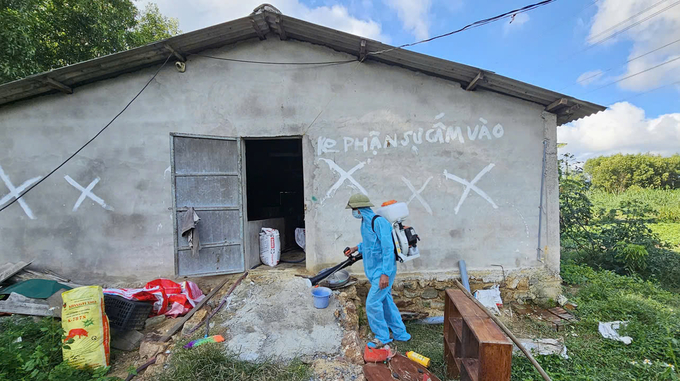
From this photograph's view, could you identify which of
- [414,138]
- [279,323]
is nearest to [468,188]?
[414,138]

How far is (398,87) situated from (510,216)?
8.86ft

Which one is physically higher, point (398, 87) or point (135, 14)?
point (135, 14)

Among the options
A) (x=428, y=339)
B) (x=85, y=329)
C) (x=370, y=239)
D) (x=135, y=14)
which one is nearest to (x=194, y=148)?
(x=85, y=329)

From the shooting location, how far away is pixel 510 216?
4387 mm

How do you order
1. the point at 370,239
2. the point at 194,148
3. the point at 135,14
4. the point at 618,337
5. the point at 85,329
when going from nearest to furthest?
1. the point at 85,329
2. the point at 370,239
3. the point at 618,337
4. the point at 194,148
5. the point at 135,14

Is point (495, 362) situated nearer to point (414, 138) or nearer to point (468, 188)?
point (468, 188)

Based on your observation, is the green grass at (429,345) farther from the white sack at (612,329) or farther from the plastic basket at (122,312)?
the plastic basket at (122,312)

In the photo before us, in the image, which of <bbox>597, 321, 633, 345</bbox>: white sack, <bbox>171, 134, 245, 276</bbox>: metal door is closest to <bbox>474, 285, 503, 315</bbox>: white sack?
<bbox>597, 321, 633, 345</bbox>: white sack

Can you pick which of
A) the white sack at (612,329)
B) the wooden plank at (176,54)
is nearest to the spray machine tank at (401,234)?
the white sack at (612,329)

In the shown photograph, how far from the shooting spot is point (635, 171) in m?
24.6

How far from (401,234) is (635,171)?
33.3 meters

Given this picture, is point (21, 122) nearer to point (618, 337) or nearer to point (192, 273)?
point (192, 273)

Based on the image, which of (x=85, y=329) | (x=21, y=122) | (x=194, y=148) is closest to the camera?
(x=85, y=329)

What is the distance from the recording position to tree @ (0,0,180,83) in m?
5.35
